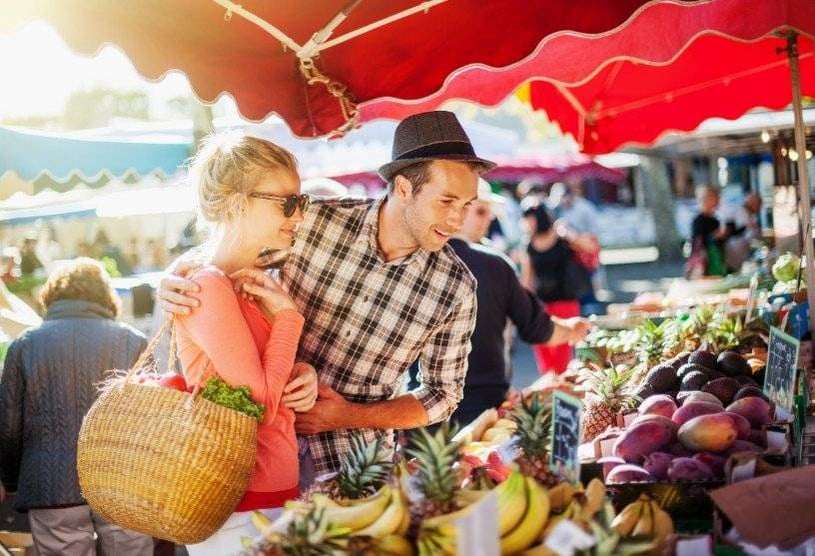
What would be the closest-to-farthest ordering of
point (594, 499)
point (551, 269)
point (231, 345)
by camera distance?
point (594, 499), point (231, 345), point (551, 269)

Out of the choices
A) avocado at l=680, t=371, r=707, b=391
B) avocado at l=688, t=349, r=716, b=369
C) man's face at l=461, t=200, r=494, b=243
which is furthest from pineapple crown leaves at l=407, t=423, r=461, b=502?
man's face at l=461, t=200, r=494, b=243

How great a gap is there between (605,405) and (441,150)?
4.03 feet

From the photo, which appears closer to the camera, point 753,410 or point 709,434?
point 709,434

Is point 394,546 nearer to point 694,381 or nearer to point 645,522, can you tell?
point 645,522

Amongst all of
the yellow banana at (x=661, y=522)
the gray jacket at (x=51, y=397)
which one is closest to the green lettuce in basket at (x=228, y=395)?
the yellow banana at (x=661, y=522)

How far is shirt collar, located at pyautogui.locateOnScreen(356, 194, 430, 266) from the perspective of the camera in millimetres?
3555

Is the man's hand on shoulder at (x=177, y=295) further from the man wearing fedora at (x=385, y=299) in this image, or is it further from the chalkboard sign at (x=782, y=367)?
the chalkboard sign at (x=782, y=367)

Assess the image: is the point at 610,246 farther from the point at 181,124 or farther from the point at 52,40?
the point at 52,40

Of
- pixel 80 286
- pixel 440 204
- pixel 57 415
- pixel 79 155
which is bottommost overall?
pixel 57 415

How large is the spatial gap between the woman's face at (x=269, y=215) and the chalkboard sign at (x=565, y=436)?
3.19 feet

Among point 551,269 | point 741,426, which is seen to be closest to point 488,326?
point 741,426

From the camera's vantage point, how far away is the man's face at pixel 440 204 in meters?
3.37

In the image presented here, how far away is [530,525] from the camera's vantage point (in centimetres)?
→ 216

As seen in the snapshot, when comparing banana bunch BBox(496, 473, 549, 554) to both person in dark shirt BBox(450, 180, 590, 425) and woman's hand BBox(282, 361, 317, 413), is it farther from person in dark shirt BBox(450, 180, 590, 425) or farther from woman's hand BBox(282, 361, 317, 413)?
person in dark shirt BBox(450, 180, 590, 425)
